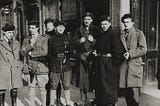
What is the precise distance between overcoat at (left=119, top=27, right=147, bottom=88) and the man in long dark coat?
20 centimetres

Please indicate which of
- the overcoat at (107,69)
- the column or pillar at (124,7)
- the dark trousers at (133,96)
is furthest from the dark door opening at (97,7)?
the dark trousers at (133,96)

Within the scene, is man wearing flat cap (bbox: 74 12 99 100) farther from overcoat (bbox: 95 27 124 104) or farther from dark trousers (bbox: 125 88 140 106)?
dark trousers (bbox: 125 88 140 106)

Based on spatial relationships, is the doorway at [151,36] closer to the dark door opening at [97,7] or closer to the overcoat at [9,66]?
the dark door opening at [97,7]

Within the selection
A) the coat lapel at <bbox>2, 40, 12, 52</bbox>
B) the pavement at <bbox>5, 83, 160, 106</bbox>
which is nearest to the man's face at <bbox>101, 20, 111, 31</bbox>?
the coat lapel at <bbox>2, 40, 12, 52</bbox>

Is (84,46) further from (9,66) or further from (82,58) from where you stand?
(9,66)

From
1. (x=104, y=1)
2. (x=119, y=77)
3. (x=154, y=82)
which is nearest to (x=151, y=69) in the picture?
(x=154, y=82)

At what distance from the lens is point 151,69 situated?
8.86 metres

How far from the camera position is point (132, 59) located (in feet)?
18.9

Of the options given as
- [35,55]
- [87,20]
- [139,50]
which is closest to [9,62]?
[35,55]

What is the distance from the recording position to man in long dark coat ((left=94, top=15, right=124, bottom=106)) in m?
5.95

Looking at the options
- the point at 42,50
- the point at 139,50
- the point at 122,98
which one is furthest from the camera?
the point at 122,98

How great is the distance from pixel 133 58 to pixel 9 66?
2.49 metres

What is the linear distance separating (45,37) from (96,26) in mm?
2407

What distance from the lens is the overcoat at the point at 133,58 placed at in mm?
5641
